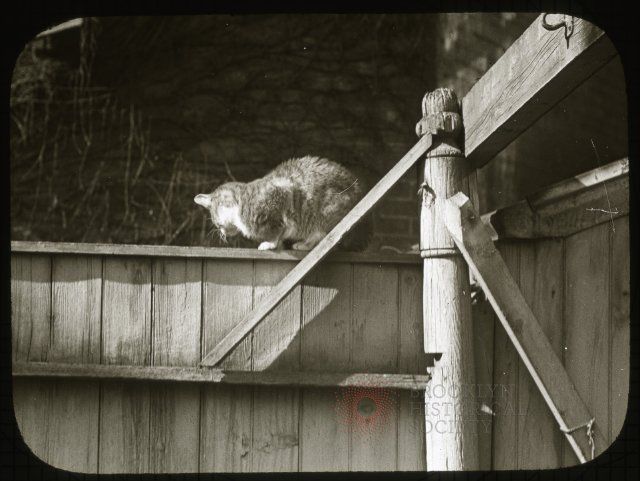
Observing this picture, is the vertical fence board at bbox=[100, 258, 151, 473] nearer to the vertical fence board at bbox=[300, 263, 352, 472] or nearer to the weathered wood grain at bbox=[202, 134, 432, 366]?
the weathered wood grain at bbox=[202, 134, 432, 366]

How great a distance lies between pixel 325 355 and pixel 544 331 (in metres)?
0.76

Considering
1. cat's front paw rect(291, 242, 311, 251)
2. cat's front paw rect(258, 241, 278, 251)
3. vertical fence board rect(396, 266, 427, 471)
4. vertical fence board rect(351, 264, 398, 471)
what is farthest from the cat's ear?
vertical fence board rect(396, 266, 427, 471)

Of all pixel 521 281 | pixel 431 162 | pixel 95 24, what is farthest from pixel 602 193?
pixel 95 24

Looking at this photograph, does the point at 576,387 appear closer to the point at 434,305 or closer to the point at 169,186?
the point at 434,305

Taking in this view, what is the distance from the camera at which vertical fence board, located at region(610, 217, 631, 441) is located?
247 centimetres

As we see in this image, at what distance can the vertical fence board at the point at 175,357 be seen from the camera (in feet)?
8.67

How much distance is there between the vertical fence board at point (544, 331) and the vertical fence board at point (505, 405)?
2cm

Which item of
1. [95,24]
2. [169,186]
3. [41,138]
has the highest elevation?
[95,24]

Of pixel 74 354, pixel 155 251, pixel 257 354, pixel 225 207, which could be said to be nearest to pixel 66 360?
pixel 74 354

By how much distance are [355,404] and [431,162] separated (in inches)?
34.3

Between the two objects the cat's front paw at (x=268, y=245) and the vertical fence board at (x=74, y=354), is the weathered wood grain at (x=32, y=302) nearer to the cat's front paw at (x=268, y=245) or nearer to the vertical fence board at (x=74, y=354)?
the vertical fence board at (x=74, y=354)

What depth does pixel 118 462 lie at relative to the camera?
2.65m

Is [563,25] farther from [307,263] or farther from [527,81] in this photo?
[307,263]

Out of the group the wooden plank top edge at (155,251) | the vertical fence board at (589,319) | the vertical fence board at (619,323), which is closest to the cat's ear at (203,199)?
the wooden plank top edge at (155,251)
